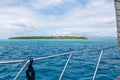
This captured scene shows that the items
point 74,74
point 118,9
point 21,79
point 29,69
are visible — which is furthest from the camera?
point 74,74

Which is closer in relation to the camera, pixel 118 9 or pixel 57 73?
pixel 118 9

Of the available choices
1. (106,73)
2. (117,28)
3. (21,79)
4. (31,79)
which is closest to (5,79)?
(21,79)

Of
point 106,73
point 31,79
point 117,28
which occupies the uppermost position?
point 117,28

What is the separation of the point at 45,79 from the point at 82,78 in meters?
1.56

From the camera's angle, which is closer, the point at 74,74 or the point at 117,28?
the point at 117,28

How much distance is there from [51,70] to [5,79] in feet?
9.37

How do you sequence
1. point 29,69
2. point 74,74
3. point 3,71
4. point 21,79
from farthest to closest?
point 3,71 → point 74,74 → point 21,79 → point 29,69

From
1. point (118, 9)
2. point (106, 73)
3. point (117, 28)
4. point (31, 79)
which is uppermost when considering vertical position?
point (118, 9)

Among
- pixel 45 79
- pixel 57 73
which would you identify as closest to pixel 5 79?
pixel 45 79

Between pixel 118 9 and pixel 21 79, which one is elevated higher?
pixel 118 9

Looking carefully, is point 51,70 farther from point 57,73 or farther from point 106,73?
point 106,73

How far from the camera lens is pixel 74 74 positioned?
36.8 ft

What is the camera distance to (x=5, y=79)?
1059 cm

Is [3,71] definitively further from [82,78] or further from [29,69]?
[29,69]
